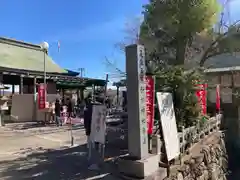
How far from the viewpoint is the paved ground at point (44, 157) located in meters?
6.19

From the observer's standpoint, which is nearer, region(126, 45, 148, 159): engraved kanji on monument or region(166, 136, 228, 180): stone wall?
region(126, 45, 148, 159): engraved kanji on monument

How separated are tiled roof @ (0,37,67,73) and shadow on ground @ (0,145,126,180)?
11.7m

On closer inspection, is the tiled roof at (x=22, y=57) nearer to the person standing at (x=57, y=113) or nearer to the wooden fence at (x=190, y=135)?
the person standing at (x=57, y=113)

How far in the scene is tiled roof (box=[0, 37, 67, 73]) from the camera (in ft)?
62.3

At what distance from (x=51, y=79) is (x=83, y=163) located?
43.7ft

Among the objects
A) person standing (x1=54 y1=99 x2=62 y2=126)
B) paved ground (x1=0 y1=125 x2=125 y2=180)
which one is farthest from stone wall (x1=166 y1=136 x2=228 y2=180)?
person standing (x1=54 y1=99 x2=62 y2=126)

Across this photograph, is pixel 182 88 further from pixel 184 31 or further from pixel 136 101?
pixel 136 101

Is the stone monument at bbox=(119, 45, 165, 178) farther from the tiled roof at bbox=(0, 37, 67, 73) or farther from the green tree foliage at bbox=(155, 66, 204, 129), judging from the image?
the tiled roof at bbox=(0, 37, 67, 73)

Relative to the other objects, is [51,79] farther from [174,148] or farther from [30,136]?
[174,148]

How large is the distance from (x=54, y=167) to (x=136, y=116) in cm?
265

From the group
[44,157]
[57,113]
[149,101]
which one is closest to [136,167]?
[149,101]

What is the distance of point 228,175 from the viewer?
1432 cm

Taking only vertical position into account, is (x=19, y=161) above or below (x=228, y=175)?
above

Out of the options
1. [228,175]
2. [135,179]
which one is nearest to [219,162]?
[228,175]
